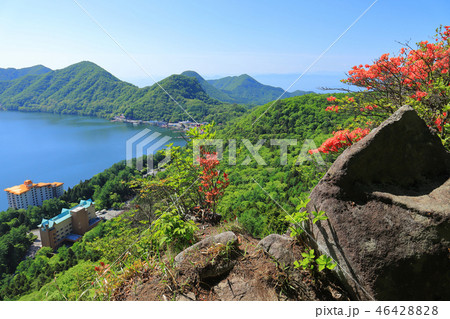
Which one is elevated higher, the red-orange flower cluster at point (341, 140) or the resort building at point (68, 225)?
the red-orange flower cluster at point (341, 140)

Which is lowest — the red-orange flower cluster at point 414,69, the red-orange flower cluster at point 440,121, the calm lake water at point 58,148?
the calm lake water at point 58,148

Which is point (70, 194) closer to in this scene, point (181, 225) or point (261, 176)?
point (261, 176)

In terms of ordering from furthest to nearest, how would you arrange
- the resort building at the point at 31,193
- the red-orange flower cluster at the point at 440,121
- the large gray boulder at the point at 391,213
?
the resort building at the point at 31,193
the red-orange flower cluster at the point at 440,121
the large gray boulder at the point at 391,213

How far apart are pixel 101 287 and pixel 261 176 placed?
8.94 metres

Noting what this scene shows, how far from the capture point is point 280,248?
7.41 feet

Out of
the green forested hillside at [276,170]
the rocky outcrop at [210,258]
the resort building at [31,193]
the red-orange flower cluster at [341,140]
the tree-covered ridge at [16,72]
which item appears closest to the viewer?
the rocky outcrop at [210,258]

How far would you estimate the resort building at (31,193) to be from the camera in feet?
117

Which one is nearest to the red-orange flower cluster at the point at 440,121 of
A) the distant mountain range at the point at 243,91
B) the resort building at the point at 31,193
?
the resort building at the point at 31,193

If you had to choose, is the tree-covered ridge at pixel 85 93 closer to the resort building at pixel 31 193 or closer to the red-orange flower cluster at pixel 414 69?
the resort building at pixel 31 193

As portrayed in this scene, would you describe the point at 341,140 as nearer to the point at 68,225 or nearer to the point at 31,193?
the point at 68,225

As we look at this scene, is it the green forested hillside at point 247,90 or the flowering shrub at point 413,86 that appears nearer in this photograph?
the flowering shrub at point 413,86

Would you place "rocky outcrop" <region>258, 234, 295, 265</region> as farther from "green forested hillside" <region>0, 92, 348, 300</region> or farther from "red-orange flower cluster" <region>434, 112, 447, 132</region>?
"red-orange flower cluster" <region>434, 112, 447, 132</region>

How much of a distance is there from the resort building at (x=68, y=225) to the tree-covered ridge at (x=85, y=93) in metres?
48.7
